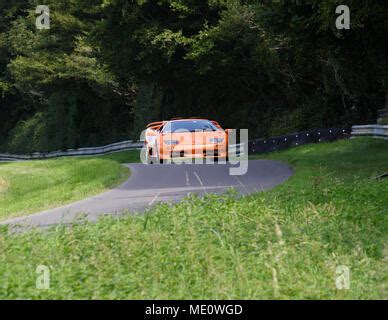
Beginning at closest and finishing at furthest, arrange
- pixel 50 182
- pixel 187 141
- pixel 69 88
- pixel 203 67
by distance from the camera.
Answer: pixel 187 141 → pixel 50 182 → pixel 203 67 → pixel 69 88

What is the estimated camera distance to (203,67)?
133 ft

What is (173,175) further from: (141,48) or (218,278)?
(141,48)

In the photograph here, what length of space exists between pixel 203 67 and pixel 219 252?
1178 inches

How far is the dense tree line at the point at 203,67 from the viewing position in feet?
82.0

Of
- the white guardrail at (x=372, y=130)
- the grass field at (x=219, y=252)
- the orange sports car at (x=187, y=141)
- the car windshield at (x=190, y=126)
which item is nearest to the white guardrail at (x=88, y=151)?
the white guardrail at (x=372, y=130)

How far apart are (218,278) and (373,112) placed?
27.4m

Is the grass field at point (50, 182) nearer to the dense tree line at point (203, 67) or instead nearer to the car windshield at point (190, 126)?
the car windshield at point (190, 126)

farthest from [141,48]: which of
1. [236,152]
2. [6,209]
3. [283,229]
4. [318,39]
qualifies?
[283,229]

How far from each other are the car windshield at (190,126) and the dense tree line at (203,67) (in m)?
3.76

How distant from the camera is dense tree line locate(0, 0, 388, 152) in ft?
82.0

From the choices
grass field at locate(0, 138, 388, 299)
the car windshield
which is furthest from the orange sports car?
grass field at locate(0, 138, 388, 299)

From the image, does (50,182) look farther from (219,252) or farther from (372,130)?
(219,252)

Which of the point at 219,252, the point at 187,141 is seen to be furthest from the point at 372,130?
the point at 219,252

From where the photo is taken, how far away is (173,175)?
24.3 m
